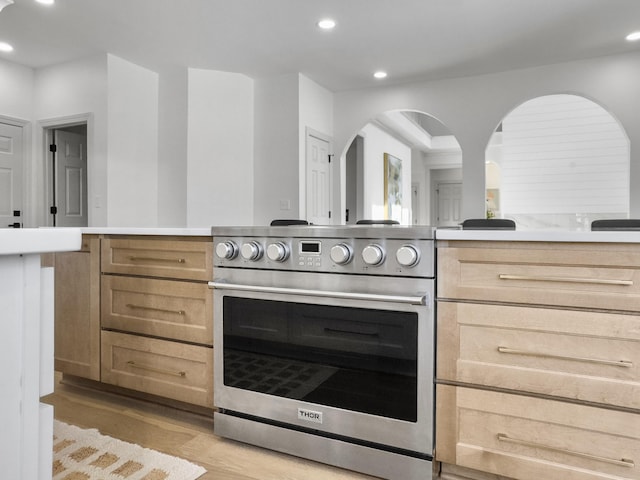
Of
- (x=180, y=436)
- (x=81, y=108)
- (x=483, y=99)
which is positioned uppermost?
(x=483, y=99)

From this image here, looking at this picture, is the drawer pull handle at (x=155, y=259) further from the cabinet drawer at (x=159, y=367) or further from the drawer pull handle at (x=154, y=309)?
the cabinet drawer at (x=159, y=367)

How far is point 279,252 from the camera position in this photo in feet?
5.82

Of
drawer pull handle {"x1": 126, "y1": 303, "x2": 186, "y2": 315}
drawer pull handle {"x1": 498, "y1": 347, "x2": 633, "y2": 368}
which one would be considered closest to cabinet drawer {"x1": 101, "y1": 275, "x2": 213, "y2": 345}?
drawer pull handle {"x1": 126, "y1": 303, "x2": 186, "y2": 315}

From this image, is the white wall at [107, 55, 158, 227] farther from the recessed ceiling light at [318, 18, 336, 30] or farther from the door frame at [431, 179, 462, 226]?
the door frame at [431, 179, 462, 226]

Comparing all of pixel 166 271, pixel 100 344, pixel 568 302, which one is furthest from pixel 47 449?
pixel 100 344

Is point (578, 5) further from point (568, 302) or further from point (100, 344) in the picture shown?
point (100, 344)

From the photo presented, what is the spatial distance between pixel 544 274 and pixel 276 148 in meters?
4.20

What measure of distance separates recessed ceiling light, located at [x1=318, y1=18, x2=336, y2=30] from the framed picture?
4228 mm

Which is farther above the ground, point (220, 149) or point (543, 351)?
point (220, 149)

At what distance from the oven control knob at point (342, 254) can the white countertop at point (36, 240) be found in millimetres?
1120

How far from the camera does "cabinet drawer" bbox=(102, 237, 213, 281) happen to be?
2010 millimetres

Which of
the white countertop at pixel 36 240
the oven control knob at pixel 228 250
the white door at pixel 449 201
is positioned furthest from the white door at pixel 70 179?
the white door at pixel 449 201

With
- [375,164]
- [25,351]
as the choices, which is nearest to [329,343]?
[25,351]

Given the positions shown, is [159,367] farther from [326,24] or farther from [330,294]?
[326,24]
